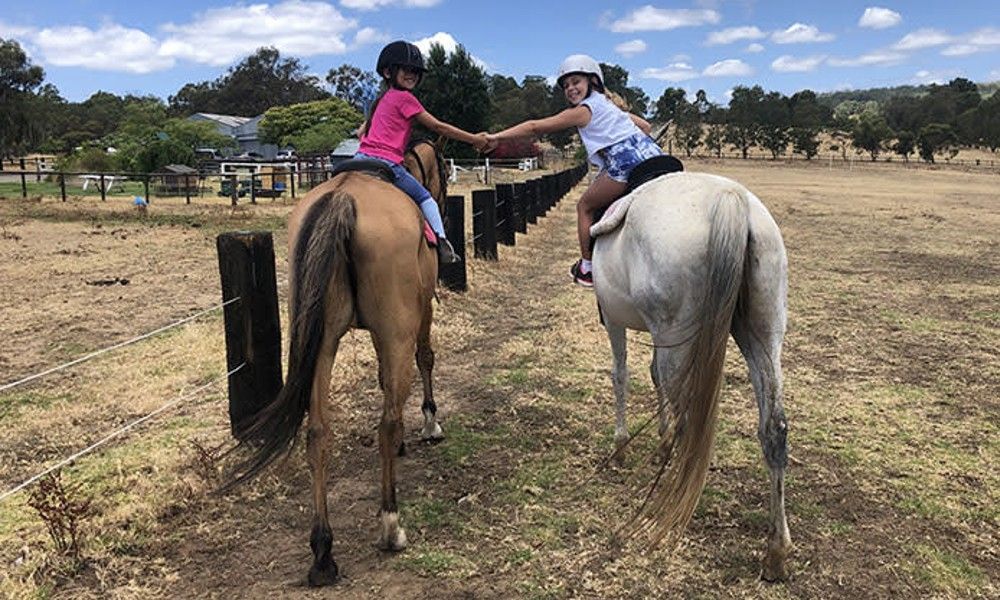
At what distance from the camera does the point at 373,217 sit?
3021 mm

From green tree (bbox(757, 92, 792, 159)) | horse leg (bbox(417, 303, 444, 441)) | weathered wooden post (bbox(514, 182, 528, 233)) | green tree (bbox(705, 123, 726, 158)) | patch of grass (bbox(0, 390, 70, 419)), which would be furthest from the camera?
green tree (bbox(705, 123, 726, 158))

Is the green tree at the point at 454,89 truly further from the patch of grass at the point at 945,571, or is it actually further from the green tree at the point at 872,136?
the patch of grass at the point at 945,571

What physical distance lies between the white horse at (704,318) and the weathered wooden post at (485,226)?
732 cm

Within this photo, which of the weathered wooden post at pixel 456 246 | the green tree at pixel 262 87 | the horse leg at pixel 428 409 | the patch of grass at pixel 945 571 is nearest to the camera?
the patch of grass at pixel 945 571

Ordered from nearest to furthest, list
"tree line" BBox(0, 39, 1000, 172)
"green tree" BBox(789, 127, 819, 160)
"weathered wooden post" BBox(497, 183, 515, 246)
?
1. "weathered wooden post" BBox(497, 183, 515, 246)
2. "tree line" BBox(0, 39, 1000, 172)
3. "green tree" BBox(789, 127, 819, 160)

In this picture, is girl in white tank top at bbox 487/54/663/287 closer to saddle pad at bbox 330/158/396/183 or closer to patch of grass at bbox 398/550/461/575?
saddle pad at bbox 330/158/396/183

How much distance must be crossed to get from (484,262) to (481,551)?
752 cm

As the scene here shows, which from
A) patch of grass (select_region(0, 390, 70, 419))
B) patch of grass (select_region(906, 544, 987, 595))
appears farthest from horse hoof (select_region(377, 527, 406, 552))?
patch of grass (select_region(0, 390, 70, 419))

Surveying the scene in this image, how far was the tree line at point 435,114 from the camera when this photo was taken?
4712 centimetres

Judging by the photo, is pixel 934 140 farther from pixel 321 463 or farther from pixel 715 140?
pixel 321 463

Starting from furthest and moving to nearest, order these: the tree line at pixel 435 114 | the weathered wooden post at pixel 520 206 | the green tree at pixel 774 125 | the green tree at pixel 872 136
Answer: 1. the green tree at pixel 774 125
2. the green tree at pixel 872 136
3. the tree line at pixel 435 114
4. the weathered wooden post at pixel 520 206

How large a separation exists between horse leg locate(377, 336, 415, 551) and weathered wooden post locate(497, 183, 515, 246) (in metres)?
9.11

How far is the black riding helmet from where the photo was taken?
396 cm

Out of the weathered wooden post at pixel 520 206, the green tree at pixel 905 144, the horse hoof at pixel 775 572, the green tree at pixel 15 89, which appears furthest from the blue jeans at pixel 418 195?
the green tree at pixel 905 144
